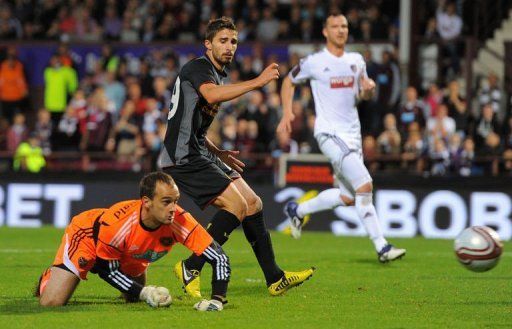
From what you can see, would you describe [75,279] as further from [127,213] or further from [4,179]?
[4,179]

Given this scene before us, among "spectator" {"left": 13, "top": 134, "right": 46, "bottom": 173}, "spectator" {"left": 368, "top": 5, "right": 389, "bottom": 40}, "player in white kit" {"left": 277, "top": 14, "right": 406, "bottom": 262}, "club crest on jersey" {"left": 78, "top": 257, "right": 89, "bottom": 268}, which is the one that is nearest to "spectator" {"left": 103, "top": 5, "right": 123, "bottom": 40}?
"spectator" {"left": 13, "top": 134, "right": 46, "bottom": 173}

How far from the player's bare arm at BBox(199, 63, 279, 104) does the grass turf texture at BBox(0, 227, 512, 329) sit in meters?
1.66

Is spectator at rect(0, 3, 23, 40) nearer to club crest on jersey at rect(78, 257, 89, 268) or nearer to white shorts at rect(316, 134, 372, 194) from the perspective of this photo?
white shorts at rect(316, 134, 372, 194)

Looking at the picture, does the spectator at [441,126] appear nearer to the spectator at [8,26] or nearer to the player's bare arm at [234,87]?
the spectator at [8,26]

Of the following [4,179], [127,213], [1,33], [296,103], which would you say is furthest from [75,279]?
[1,33]

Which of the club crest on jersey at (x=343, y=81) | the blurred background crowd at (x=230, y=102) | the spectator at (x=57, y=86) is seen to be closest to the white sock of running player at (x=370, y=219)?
the club crest on jersey at (x=343, y=81)

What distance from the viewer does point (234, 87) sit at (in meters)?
8.71

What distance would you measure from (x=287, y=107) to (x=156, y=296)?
4102 mm

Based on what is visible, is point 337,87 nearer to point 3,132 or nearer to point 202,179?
point 202,179

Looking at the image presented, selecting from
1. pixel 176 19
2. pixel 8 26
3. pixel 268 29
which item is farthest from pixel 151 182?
pixel 8 26

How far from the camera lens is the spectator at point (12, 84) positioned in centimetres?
2364

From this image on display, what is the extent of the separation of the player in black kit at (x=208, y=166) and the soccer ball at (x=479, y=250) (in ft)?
4.75

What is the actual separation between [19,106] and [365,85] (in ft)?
44.1

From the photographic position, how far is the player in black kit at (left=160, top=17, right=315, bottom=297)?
30.4ft
